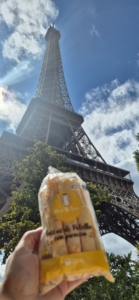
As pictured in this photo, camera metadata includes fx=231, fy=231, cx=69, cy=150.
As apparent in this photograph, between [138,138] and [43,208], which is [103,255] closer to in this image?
[43,208]

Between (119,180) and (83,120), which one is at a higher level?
(83,120)

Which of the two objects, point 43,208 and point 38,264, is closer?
point 38,264

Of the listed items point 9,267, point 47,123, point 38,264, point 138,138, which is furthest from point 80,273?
point 47,123

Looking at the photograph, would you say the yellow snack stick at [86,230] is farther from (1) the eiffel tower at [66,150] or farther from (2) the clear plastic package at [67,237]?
(1) the eiffel tower at [66,150]

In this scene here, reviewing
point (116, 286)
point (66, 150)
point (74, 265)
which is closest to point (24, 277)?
point (74, 265)

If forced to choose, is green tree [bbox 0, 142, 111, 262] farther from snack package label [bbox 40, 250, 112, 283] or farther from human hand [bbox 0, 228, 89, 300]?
snack package label [bbox 40, 250, 112, 283]

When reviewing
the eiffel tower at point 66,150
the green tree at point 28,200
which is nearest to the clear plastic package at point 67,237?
the green tree at point 28,200

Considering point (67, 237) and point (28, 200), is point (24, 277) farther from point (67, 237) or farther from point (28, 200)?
point (28, 200)
